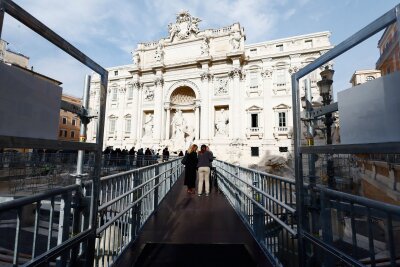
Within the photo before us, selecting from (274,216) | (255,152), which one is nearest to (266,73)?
(255,152)

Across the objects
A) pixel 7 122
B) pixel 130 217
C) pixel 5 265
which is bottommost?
pixel 130 217

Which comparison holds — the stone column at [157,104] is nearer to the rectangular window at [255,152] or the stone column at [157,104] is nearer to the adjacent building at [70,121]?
the rectangular window at [255,152]

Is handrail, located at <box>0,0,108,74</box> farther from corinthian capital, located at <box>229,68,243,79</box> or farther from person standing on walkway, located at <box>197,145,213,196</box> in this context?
corinthian capital, located at <box>229,68,243,79</box>

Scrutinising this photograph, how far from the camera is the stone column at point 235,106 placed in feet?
78.2

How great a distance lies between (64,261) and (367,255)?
1.95m

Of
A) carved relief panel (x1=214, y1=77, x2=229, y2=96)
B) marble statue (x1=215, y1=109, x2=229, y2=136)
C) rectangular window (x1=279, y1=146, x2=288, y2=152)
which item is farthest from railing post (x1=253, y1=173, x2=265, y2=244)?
carved relief panel (x1=214, y1=77, x2=229, y2=96)

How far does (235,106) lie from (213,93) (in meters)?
3.19

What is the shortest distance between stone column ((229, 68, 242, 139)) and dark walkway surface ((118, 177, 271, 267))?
63.0ft

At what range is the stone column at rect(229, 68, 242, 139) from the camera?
939 inches

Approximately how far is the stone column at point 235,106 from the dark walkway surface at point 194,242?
63.0ft

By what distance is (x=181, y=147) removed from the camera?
2459 cm

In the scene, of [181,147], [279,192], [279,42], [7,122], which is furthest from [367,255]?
[279,42]

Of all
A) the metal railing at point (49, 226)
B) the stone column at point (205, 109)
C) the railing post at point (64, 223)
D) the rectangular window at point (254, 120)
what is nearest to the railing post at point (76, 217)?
the metal railing at point (49, 226)

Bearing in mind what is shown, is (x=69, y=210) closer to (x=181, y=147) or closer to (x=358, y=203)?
(x=358, y=203)
